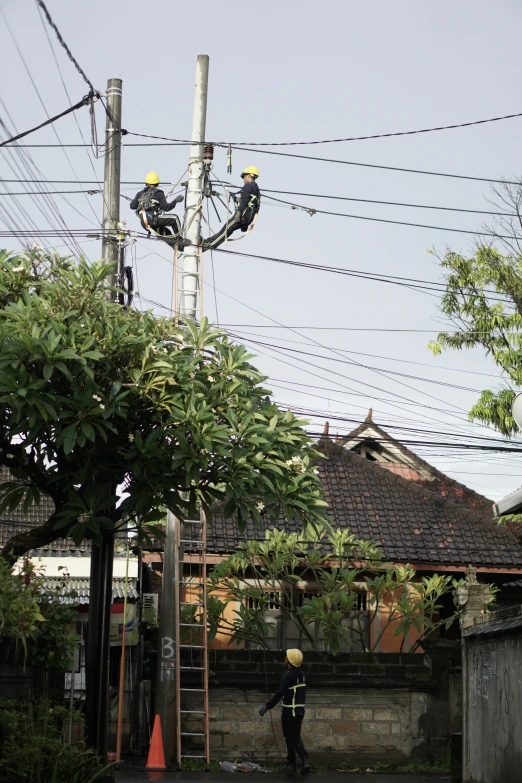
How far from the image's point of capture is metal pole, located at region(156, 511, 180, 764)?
17.0 m

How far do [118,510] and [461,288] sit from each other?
47.1ft

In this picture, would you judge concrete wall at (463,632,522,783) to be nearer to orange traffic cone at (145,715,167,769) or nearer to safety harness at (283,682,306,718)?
safety harness at (283,682,306,718)

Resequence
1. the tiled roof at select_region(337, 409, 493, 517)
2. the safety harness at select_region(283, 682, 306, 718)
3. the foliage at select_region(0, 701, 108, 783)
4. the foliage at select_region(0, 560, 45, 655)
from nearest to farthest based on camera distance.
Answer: the foliage at select_region(0, 560, 45, 655)
the foliage at select_region(0, 701, 108, 783)
the safety harness at select_region(283, 682, 306, 718)
the tiled roof at select_region(337, 409, 493, 517)

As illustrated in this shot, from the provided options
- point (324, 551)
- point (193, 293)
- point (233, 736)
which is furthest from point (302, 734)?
point (193, 293)

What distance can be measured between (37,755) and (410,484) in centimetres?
1754

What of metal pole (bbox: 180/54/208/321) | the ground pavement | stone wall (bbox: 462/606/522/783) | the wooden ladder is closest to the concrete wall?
stone wall (bbox: 462/606/522/783)

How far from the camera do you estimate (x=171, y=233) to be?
1853 cm

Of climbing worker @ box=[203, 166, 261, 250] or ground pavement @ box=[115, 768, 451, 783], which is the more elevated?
climbing worker @ box=[203, 166, 261, 250]

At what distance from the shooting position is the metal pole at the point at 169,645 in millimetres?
17047

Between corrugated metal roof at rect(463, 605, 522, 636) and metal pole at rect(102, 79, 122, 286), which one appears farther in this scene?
metal pole at rect(102, 79, 122, 286)

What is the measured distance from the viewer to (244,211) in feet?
60.2

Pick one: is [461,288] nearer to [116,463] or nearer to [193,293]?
[193,293]

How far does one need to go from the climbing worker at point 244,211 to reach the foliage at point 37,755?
9.52 m

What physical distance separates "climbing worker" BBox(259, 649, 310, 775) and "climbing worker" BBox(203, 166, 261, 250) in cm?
683
